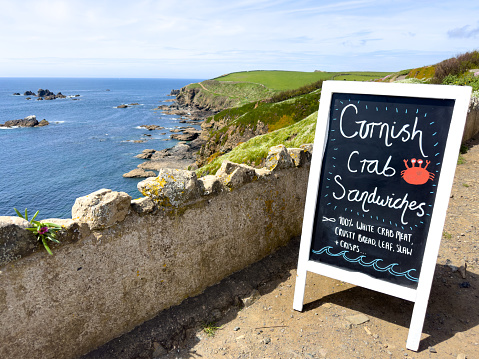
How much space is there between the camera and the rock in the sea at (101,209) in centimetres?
407

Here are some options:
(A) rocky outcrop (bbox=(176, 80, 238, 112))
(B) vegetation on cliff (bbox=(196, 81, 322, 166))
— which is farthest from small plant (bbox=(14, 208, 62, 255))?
(A) rocky outcrop (bbox=(176, 80, 238, 112))

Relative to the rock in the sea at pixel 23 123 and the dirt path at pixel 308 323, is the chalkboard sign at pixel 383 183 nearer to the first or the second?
the dirt path at pixel 308 323

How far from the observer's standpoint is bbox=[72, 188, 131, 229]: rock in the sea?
407 cm

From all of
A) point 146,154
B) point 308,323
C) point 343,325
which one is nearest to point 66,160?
point 146,154

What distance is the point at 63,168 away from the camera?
44.9m

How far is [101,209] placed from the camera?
161 inches

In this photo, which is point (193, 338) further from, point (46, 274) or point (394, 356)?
point (394, 356)

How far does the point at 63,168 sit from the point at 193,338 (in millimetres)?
47376

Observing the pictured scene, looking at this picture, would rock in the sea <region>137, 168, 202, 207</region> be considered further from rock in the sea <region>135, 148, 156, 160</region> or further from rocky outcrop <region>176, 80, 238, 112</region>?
rocky outcrop <region>176, 80, 238, 112</region>

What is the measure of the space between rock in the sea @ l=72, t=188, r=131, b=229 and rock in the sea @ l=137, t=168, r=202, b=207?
0.45 m

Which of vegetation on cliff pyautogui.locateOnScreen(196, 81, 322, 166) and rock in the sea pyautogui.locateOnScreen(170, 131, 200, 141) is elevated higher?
vegetation on cliff pyautogui.locateOnScreen(196, 81, 322, 166)

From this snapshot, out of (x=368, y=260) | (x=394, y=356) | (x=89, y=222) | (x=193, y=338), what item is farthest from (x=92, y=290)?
(x=394, y=356)

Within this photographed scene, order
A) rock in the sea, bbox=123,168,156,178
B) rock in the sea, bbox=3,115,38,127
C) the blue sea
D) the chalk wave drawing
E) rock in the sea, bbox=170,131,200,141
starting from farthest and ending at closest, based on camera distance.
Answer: rock in the sea, bbox=3,115,38,127, rock in the sea, bbox=170,131,200,141, rock in the sea, bbox=123,168,156,178, the blue sea, the chalk wave drawing

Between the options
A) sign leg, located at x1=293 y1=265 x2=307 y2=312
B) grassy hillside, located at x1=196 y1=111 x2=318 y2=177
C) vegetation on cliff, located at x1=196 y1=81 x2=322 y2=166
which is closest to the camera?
sign leg, located at x1=293 y1=265 x2=307 y2=312
